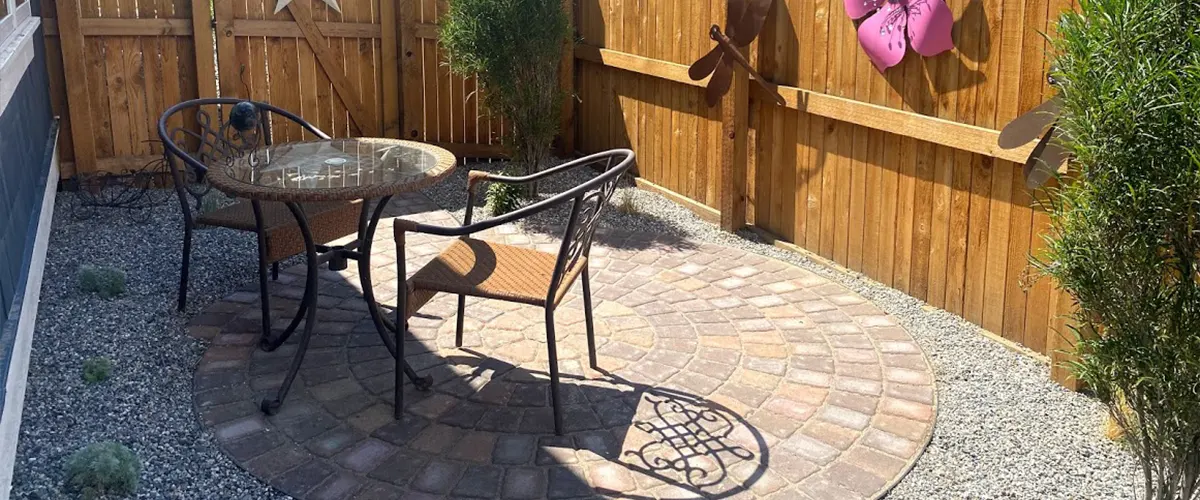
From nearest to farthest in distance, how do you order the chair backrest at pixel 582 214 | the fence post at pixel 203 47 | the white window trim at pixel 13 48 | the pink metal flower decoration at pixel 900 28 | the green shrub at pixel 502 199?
the chair backrest at pixel 582 214 < the white window trim at pixel 13 48 < the pink metal flower decoration at pixel 900 28 < the green shrub at pixel 502 199 < the fence post at pixel 203 47

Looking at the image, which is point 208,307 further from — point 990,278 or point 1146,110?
point 1146,110

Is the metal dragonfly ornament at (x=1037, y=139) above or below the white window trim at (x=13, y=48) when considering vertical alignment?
below

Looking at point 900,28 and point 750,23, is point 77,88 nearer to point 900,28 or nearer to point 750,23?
point 750,23

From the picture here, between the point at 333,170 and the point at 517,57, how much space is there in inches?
99.9

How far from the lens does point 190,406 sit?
3357mm

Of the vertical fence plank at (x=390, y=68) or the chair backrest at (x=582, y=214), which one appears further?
the vertical fence plank at (x=390, y=68)

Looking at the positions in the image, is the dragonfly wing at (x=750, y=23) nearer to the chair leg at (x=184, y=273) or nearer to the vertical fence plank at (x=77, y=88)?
the chair leg at (x=184, y=273)

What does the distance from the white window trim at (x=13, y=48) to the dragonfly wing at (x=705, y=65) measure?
3235 mm

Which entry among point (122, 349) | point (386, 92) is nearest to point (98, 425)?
point (122, 349)

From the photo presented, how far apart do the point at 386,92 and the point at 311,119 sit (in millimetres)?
556

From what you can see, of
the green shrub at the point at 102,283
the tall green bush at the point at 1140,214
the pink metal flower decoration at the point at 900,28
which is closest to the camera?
the tall green bush at the point at 1140,214

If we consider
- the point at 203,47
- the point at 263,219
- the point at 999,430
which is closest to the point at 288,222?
the point at 263,219

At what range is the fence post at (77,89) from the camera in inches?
237

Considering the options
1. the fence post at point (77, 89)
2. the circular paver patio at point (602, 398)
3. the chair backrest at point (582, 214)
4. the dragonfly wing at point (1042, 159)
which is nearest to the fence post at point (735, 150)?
the circular paver patio at point (602, 398)
